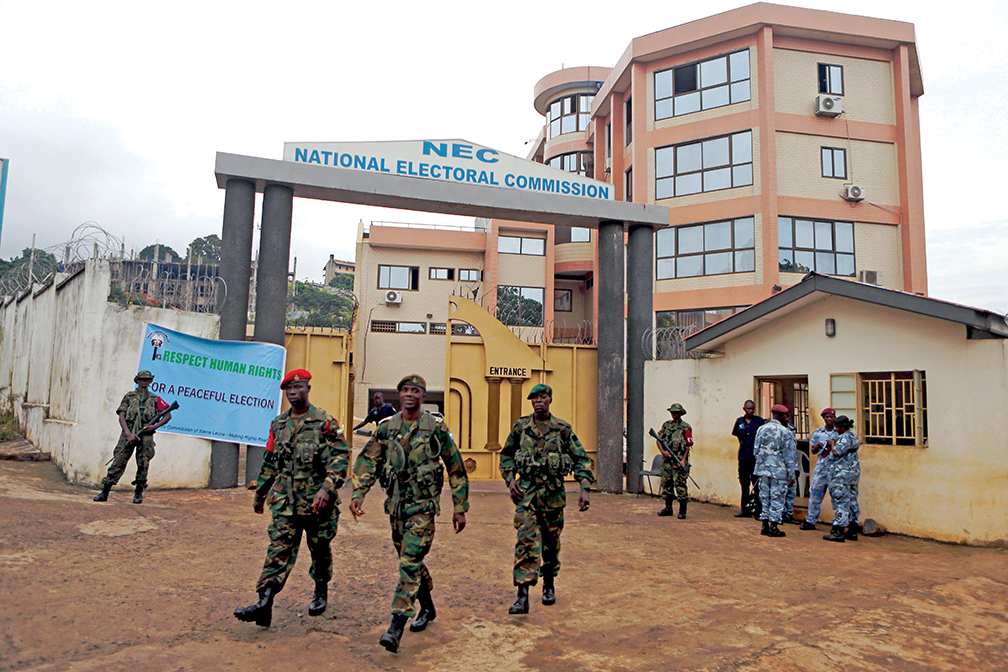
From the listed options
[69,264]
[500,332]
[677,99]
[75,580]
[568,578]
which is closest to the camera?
[75,580]

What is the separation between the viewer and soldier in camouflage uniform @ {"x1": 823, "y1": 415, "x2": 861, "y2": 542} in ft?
25.8

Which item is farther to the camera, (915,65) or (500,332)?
(915,65)

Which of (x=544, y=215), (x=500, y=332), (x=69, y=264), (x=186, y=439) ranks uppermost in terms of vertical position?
(x=544, y=215)

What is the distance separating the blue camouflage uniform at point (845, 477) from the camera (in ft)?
25.9

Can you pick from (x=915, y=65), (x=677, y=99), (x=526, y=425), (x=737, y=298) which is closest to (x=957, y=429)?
(x=526, y=425)

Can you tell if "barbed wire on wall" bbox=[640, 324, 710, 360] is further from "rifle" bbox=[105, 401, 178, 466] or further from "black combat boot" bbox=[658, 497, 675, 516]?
Result: "rifle" bbox=[105, 401, 178, 466]

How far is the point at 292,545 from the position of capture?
4.41m

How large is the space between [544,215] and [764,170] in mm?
10116

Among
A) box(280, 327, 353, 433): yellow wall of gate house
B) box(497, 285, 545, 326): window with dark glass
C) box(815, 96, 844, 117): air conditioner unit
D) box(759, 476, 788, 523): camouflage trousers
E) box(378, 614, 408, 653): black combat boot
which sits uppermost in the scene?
box(815, 96, 844, 117): air conditioner unit

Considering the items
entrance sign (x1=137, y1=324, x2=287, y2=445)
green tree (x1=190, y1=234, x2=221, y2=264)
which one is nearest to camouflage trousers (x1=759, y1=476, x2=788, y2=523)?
entrance sign (x1=137, y1=324, x2=287, y2=445)

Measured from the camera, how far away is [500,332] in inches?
444

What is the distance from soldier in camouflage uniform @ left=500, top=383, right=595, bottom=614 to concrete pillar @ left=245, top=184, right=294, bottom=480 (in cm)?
597

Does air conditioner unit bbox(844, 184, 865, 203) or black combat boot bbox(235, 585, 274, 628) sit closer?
black combat boot bbox(235, 585, 274, 628)

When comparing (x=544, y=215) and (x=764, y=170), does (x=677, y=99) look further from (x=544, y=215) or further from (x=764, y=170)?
(x=544, y=215)
